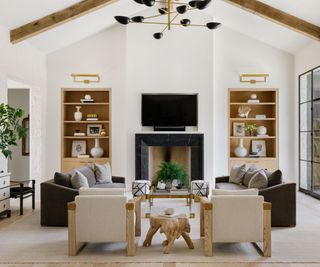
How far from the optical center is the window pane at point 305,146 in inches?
339

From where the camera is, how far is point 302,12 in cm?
717

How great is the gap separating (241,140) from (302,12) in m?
3.30

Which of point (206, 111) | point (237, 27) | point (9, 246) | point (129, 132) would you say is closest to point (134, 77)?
point (129, 132)

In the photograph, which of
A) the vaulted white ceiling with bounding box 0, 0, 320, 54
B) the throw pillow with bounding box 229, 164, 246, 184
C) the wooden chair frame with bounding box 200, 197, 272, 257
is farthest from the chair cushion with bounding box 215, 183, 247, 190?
the vaulted white ceiling with bounding box 0, 0, 320, 54

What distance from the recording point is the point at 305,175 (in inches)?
351

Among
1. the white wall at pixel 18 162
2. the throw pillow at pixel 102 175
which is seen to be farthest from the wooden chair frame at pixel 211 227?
the white wall at pixel 18 162

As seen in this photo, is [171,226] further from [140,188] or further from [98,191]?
[140,188]

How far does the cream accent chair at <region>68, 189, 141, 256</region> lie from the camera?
4.22 meters

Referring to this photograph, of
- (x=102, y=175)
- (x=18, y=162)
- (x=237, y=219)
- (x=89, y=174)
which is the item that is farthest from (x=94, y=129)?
(x=237, y=219)

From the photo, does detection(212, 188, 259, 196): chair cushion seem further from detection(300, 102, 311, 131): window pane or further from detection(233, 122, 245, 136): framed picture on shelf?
detection(233, 122, 245, 136): framed picture on shelf

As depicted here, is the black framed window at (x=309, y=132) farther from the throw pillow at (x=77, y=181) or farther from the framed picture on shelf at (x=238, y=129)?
the throw pillow at (x=77, y=181)

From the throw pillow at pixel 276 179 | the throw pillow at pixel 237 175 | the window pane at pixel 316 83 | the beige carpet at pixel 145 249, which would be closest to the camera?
the beige carpet at pixel 145 249

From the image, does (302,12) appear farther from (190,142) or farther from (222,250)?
(222,250)

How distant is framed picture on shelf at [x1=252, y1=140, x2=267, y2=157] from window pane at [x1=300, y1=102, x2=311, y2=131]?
98 centimetres
